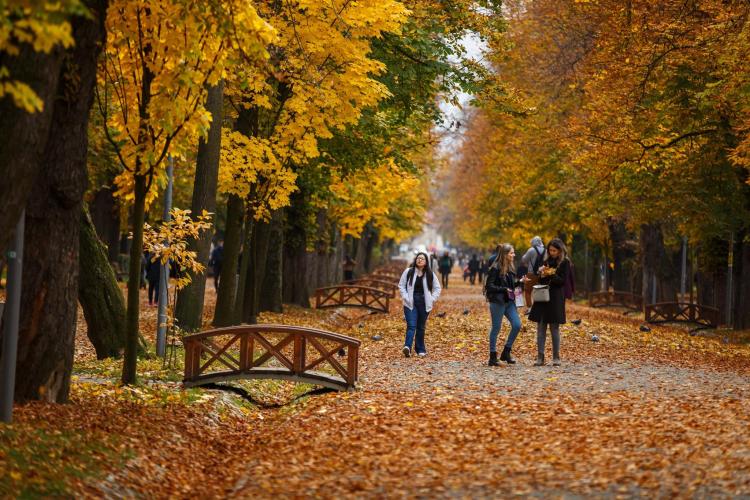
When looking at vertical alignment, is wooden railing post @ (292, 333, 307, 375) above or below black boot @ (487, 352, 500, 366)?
above

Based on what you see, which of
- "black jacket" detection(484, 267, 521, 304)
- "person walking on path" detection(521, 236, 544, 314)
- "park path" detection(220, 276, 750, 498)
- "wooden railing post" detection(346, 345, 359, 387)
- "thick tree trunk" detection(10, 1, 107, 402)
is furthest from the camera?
"person walking on path" detection(521, 236, 544, 314)

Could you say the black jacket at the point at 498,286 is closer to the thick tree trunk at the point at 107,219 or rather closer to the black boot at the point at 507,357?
the black boot at the point at 507,357

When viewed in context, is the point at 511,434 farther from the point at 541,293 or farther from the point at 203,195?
the point at 203,195

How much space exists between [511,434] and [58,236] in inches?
183

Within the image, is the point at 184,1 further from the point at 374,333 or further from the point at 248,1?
the point at 374,333

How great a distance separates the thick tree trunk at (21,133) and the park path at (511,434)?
279 centimetres

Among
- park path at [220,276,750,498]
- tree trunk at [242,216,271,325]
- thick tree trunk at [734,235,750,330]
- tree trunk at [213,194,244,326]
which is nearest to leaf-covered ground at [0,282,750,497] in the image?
park path at [220,276,750,498]

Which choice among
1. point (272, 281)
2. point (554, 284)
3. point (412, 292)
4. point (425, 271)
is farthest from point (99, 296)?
point (272, 281)

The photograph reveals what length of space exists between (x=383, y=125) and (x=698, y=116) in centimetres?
704

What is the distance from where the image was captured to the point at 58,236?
10.5m

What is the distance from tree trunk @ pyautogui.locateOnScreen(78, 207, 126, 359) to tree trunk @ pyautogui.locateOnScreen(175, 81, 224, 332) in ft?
9.49

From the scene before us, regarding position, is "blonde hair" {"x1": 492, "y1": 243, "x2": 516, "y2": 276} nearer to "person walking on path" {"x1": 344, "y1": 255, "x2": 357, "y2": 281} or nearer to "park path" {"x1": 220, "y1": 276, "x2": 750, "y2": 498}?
"park path" {"x1": 220, "y1": 276, "x2": 750, "y2": 498}

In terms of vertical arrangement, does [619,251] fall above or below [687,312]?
above

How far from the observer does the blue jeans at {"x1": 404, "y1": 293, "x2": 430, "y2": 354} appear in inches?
755
